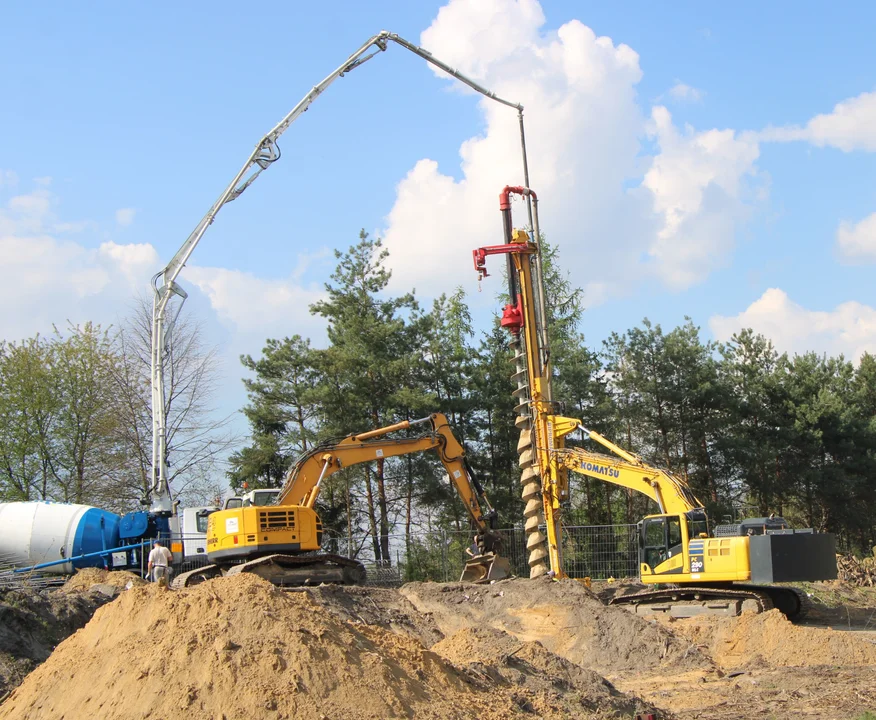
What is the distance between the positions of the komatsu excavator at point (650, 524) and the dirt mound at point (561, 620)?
55.8 inches

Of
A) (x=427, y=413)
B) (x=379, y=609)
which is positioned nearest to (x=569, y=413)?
(x=427, y=413)

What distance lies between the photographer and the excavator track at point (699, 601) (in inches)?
589

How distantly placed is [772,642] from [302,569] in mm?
8384

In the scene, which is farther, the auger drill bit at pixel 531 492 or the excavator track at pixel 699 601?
the auger drill bit at pixel 531 492

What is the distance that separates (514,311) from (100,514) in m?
11.1

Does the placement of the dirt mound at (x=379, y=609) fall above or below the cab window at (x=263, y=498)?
below

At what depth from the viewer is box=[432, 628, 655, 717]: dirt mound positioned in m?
8.21

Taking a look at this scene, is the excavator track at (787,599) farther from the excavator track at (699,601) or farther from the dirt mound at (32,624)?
the dirt mound at (32,624)

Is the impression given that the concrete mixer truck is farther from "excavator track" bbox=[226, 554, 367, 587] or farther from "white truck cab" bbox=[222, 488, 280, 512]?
"excavator track" bbox=[226, 554, 367, 587]

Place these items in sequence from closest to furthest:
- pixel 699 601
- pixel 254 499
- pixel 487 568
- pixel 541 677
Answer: pixel 541 677, pixel 699 601, pixel 487 568, pixel 254 499

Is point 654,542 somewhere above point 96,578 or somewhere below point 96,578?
above

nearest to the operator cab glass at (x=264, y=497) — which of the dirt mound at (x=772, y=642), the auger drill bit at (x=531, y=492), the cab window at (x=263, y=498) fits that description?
the cab window at (x=263, y=498)

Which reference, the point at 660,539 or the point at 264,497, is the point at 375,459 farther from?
the point at 660,539

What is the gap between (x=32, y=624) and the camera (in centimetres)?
1349
